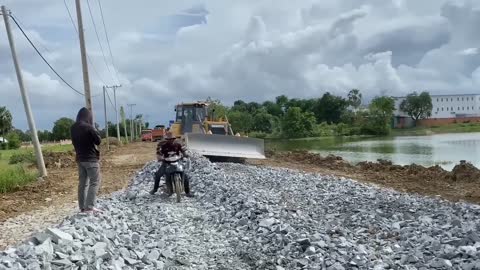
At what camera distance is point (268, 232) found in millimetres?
7844

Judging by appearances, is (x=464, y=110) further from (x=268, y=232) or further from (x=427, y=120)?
(x=268, y=232)

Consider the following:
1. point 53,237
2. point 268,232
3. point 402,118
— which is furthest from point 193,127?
point 402,118

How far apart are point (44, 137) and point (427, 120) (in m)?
85.7

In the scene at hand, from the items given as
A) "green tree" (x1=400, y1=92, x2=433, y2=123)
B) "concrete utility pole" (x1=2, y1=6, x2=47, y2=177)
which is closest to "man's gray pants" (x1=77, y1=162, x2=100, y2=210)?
"concrete utility pole" (x1=2, y1=6, x2=47, y2=177)

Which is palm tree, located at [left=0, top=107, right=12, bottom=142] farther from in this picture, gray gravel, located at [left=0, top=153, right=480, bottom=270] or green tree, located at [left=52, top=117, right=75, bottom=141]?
gray gravel, located at [left=0, top=153, right=480, bottom=270]

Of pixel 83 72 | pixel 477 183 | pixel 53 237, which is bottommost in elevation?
pixel 477 183

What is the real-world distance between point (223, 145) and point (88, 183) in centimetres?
1263

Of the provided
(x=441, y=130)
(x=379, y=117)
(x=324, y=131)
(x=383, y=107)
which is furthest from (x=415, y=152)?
(x=383, y=107)

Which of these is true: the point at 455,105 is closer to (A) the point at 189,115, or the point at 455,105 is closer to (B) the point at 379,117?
(B) the point at 379,117

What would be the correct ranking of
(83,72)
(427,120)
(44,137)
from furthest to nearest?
1. (427,120)
2. (44,137)
3. (83,72)

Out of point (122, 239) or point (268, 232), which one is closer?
point (122, 239)

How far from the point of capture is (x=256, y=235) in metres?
7.91

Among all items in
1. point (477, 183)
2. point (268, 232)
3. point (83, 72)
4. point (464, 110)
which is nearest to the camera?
point (268, 232)

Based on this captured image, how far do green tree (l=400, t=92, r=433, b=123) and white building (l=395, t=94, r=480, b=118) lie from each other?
9608 mm
